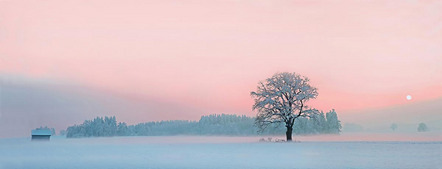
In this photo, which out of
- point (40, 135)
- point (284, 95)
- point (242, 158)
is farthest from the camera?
point (40, 135)

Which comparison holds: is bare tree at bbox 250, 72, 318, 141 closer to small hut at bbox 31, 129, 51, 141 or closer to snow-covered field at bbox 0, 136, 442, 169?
snow-covered field at bbox 0, 136, 442, 169

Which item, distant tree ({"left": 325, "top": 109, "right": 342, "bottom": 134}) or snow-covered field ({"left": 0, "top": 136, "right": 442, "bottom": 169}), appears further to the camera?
distant tree ({"left": 325, "top": 109, "right": 342, "bottom": 134})

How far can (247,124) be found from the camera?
163500 mm

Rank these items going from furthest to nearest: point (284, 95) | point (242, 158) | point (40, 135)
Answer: point (40, 135) → point (284, 95) → point (242, 158)

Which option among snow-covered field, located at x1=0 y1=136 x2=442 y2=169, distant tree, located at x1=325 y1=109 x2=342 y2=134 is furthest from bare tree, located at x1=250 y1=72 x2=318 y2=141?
distant tree, located at x1=325 y1=109 x2=342 y2=134

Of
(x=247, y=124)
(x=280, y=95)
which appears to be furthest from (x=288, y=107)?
(x=247, y=124)

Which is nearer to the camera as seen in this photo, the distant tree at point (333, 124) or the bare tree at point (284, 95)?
the bare tree at point (284, 95)

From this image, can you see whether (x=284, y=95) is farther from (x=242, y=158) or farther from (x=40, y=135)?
(x=40, y=135)

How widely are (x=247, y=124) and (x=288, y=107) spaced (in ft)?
332

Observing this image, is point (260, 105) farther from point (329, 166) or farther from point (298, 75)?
point (329, 166)

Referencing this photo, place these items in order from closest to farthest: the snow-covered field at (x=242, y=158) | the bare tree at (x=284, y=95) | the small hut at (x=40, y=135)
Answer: the snow-covered field at (x=242, y=158), the bare tree at (x=284, y=95), the small hut at (x=40, y=135)

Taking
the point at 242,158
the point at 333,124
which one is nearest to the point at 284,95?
the point at 242,158

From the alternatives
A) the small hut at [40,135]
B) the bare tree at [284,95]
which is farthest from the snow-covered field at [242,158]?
the small hut at [40,135]

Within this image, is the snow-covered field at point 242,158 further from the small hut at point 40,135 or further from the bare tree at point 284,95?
the small hut at point 40,135
